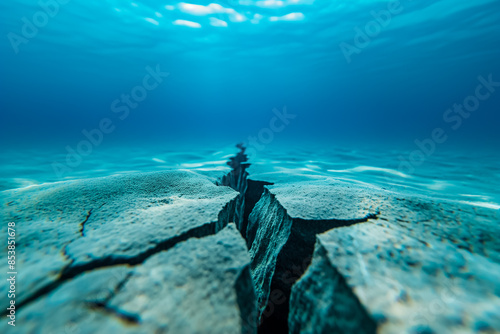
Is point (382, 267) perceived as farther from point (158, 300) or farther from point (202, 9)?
point (202, 9)

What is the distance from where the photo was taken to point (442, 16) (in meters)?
16.0

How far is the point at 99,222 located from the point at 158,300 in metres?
1.08

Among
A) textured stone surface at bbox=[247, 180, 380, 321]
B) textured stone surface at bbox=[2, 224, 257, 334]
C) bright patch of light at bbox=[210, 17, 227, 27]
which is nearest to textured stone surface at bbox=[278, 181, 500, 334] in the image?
textured stone surface at bbox=[247, 180, 380, 321]

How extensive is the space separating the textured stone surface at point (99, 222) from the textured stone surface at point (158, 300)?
0.12 meters

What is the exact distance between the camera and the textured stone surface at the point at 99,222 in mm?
1089

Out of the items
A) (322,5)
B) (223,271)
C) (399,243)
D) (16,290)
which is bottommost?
(16,290)

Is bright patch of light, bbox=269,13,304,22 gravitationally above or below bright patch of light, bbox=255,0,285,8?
above

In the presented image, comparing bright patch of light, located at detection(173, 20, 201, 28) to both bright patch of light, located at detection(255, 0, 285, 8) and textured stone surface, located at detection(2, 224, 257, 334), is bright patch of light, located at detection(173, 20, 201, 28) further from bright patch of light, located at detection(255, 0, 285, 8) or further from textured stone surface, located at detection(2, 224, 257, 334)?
textured stone surface, located at detection(2, 224, 257, 334)

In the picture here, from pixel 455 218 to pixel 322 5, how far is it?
18.0 m

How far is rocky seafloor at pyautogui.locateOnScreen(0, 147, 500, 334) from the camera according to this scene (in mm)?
785

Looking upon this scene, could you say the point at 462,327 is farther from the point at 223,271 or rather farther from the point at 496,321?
the point at 223,271

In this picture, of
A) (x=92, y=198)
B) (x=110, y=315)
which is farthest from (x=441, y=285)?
(x=92, y=198)

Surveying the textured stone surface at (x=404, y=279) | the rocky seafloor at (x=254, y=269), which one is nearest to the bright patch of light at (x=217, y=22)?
the rocky seafloor at (x=254, y=269)

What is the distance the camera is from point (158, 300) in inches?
33.5
